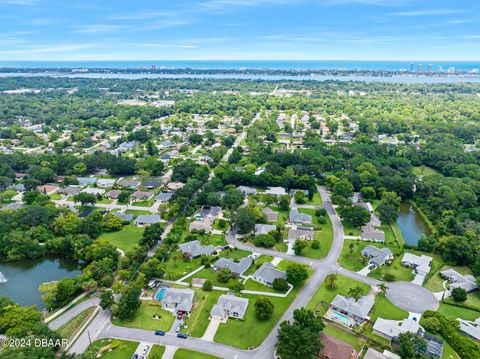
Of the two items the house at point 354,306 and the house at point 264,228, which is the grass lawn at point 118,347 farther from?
the house at point 264,228

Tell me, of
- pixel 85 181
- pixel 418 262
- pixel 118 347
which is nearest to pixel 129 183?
pixel 85 181

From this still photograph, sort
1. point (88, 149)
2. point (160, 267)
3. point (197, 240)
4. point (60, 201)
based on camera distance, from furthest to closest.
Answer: point (88, 149) → point (60, 201) → point (197, 240) → point (160, 267)

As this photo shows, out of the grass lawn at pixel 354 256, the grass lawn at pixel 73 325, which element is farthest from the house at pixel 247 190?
the grass lawn at pixel 73 325

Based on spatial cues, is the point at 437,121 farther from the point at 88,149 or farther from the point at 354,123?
the point at 88,149

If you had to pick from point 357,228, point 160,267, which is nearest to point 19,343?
point 160,267

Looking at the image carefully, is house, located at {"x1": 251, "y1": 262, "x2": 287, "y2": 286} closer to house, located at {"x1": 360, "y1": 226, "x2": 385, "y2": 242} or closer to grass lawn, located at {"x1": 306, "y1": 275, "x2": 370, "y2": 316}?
grass lawn, located at {"x1": 306, "y1": 275, "x2": 370, "y2": 316}

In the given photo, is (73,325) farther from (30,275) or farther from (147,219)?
(147,219)
